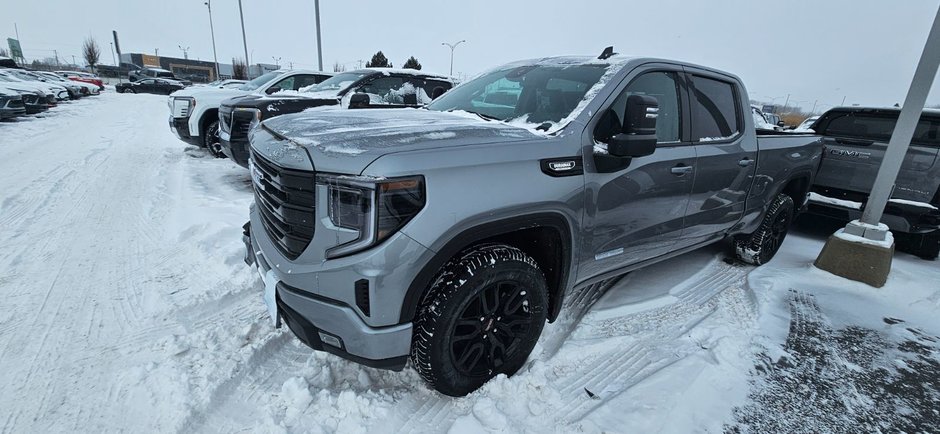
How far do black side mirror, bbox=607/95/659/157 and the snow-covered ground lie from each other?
127cm

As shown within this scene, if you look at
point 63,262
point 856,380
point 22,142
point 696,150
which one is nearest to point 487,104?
point 696,150

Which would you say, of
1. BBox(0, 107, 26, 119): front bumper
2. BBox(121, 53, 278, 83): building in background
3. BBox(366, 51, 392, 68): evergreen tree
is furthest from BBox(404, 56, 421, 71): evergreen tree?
BBox(121, 53, 278, 83): building in background

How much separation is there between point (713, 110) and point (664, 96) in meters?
0.70

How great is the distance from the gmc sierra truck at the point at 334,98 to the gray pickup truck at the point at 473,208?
2638 millimetres

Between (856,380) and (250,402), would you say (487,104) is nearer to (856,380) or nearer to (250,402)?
(250,402)

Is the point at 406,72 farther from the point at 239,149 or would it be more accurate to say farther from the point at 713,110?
the point at 713,110

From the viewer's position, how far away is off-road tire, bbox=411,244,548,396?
201cm

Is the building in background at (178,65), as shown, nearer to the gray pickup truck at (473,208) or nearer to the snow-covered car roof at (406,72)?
the snow-covered car roof at (406,72)

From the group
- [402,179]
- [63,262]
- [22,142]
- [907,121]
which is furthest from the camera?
[22,142]

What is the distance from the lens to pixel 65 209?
4.93 metres

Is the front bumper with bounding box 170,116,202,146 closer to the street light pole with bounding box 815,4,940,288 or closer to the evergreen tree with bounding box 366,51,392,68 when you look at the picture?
the street light pole with bounding box 815,4,940,288

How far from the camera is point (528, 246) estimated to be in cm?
251

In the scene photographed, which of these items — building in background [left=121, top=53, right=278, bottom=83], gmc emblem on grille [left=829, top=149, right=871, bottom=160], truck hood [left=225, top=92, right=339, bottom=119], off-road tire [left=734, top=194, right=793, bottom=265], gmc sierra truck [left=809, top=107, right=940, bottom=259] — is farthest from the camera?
building in background [left=121, top=53, right=278, bottom=83]

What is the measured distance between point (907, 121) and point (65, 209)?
8472mm
